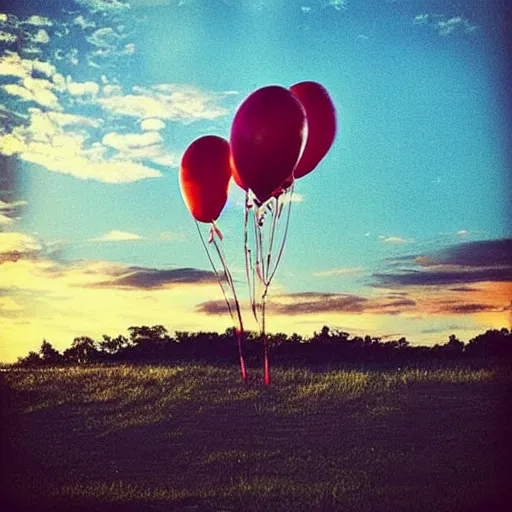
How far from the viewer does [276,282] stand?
3.93 meters

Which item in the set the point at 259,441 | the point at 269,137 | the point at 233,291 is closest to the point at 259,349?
the point at 233,291

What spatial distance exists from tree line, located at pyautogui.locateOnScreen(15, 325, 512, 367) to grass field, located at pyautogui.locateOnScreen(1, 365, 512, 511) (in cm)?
7

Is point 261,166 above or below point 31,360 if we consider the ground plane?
above

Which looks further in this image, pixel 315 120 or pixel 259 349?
pixel 259 349

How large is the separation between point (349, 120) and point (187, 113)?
0.68m

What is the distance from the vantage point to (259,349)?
3.99 meters

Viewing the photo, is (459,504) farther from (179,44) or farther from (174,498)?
(179,44)

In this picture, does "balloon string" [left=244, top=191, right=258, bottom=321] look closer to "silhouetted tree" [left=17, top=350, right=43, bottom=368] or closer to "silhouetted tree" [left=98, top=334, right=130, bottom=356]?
"silhouetted tree" [left=98, top=334, right=130, bottom=356]

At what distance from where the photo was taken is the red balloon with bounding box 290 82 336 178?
348 centimetres

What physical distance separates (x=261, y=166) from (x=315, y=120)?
1.14 feet

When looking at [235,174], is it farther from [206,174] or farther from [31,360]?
[31,360]

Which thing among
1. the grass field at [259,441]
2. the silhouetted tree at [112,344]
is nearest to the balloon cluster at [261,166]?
the grass field at [259,441]

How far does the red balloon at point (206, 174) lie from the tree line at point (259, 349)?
67cm

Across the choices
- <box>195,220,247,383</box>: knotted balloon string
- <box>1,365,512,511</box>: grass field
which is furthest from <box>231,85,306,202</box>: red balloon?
<box>1,365,512,511</box>: grass field
